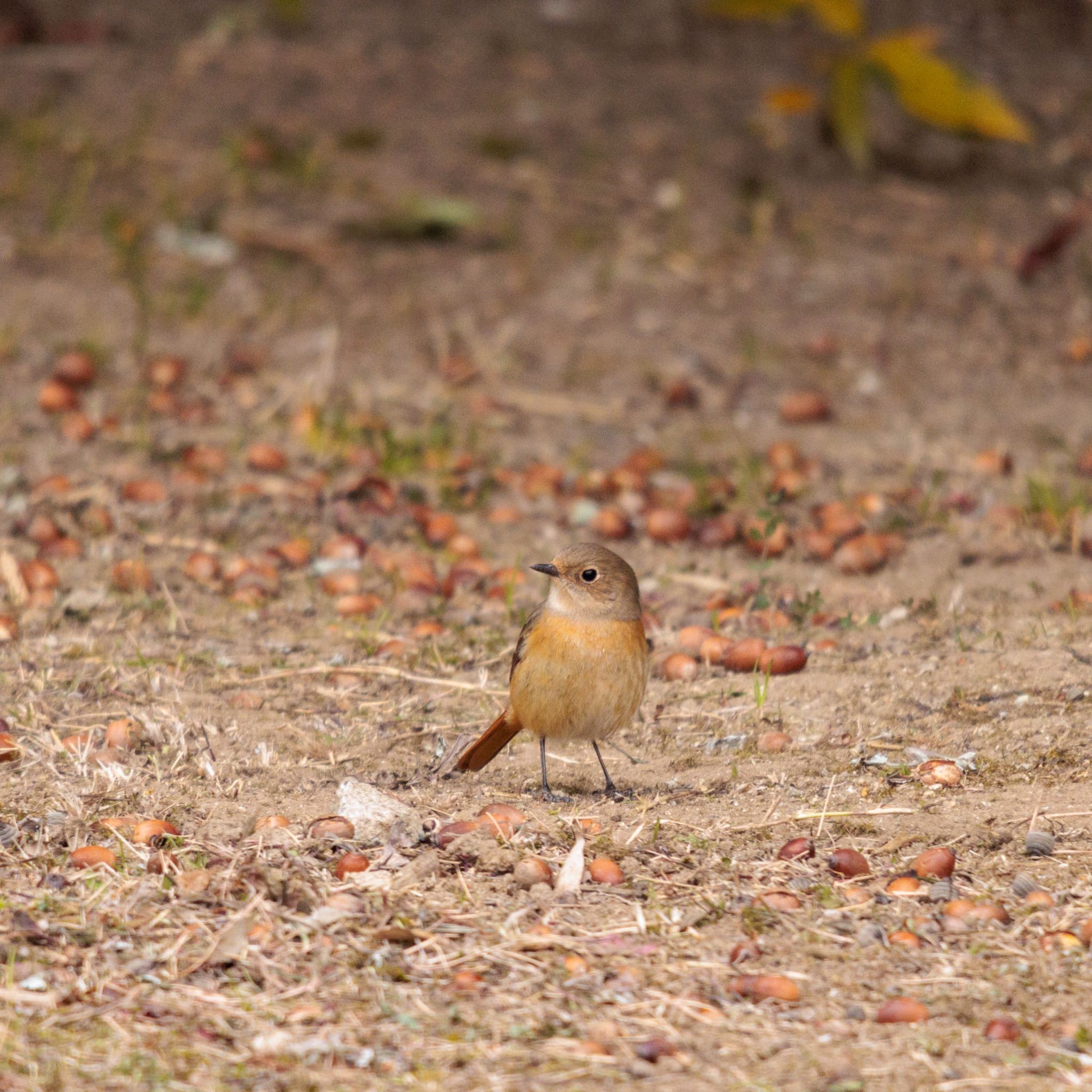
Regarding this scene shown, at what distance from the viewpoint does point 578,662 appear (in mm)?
4645

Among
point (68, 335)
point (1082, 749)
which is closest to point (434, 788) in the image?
→ point (1082, 749)

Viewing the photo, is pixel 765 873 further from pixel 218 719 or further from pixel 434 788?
pixel 218 719

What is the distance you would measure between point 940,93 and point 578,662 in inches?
177

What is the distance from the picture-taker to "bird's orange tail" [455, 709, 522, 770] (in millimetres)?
4672

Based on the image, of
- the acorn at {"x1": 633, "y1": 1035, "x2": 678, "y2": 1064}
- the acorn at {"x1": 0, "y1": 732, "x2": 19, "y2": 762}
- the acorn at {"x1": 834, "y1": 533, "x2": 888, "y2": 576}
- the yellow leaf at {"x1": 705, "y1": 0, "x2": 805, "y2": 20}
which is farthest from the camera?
the yellow leaf at {"x1": 705, "y1": 0, "x2": 805, "y2": 20}

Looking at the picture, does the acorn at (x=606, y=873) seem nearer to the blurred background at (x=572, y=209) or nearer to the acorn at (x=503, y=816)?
the acorn at (x=503, y=816)

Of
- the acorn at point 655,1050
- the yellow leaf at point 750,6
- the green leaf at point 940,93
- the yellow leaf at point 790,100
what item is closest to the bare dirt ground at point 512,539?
the acorn at point 655,1050

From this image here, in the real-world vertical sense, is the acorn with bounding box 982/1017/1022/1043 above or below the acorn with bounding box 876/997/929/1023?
above

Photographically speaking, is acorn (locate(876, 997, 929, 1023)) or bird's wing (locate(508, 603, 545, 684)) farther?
bird's wing (locate(508, 603, 545, 684))

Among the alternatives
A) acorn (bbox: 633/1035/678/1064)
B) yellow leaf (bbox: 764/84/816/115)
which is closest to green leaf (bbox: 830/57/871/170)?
yellow leaf (bbox: 764/84/816/115)

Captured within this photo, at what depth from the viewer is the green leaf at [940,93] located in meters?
7.80

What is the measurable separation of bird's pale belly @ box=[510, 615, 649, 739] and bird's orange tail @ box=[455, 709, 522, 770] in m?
0.04

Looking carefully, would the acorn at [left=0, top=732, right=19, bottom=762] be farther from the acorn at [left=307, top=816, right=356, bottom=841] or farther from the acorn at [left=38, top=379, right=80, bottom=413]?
the acorn at [left=38, top=379, right=80, bottom=413]

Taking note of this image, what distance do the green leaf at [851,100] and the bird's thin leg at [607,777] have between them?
458 cm
